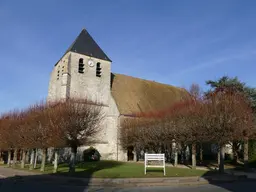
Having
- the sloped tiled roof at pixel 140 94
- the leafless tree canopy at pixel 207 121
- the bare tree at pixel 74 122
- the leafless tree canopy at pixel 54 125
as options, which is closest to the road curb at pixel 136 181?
the bare tree at pixel 74 122

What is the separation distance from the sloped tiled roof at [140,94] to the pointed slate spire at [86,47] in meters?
3.84

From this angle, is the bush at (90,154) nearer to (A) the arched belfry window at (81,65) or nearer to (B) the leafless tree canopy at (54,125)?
(B) the leafless tree canopy at (54,125)

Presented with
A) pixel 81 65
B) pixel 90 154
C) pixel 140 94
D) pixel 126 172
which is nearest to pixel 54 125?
pixel 126 172

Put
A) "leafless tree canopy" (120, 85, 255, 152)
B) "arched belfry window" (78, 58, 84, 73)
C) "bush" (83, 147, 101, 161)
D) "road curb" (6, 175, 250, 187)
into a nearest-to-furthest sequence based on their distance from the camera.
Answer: "road curb" (6, 175, 250, 187)
"leafless tree canopy" (120, 85, 255, 152)
"bush" (83, 147, 101, 161)
"arched belfry window" (78, 58, 84, 73)

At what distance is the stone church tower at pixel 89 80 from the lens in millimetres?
29078

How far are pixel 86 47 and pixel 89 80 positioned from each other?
430 cm

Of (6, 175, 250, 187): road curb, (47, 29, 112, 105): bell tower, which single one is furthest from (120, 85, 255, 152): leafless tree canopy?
(47, 29, 112, 105): bell tower

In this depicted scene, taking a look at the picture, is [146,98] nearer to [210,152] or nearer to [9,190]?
[210,152]

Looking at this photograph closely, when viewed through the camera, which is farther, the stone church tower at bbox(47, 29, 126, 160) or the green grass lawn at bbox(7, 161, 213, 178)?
the stone church tower at bbox(47, 29, 126, 160)

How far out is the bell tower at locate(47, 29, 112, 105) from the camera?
29500 mm

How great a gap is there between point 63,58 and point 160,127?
616 inches

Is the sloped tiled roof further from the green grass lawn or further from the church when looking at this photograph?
the green grass lawn

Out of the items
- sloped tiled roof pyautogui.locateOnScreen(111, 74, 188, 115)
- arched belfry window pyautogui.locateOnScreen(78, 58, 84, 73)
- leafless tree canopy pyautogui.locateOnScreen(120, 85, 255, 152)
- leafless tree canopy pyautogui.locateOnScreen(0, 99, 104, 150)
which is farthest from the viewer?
sloped tiled roof pyautogui.locateOnScreen(111, 74, 188, 115)

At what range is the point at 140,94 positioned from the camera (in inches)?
1352
